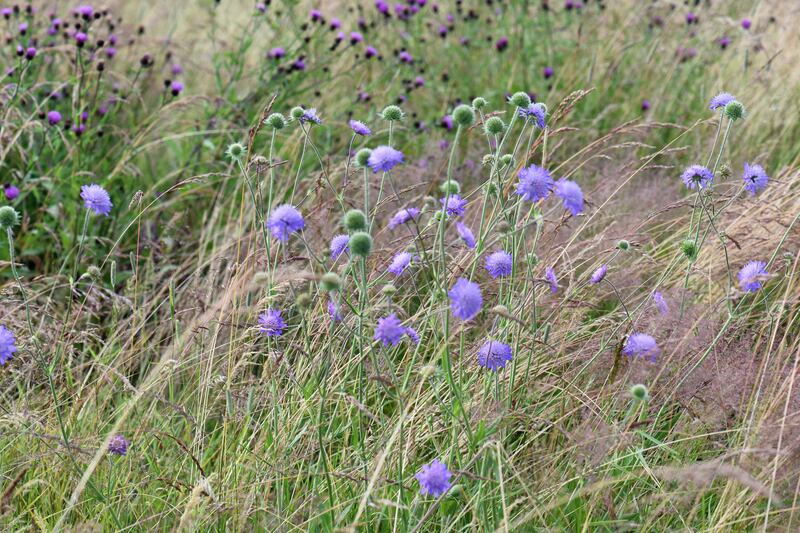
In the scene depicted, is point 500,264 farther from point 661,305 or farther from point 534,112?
point 661,305

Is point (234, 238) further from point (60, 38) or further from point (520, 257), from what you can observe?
point (60, 38)

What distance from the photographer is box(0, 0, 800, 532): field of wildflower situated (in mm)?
1937

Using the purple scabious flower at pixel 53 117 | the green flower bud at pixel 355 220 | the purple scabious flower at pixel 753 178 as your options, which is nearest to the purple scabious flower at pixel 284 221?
the green flower bud at pixel 355 220

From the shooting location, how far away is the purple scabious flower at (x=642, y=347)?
1.98m

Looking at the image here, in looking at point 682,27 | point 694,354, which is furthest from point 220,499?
point 682,27

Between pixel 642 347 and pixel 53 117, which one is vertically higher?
pixel 642 347

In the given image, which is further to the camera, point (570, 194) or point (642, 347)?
point (642, 347)

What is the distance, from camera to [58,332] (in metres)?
2.52

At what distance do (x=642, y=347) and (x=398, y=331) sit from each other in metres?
→ 0.61

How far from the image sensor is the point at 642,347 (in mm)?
2006

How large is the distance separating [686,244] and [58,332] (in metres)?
1.75

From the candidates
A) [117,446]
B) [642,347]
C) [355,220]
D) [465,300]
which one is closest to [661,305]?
[642,347]

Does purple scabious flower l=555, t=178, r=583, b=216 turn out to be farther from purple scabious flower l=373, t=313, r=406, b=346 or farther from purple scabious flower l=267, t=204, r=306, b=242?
purple scabious flower l=267, t=204, r=306, b=242

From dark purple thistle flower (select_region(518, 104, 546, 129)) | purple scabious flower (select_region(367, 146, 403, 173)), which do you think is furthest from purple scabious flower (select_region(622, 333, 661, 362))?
purple scabious flower (select_region(367, 146, 403, 173))
